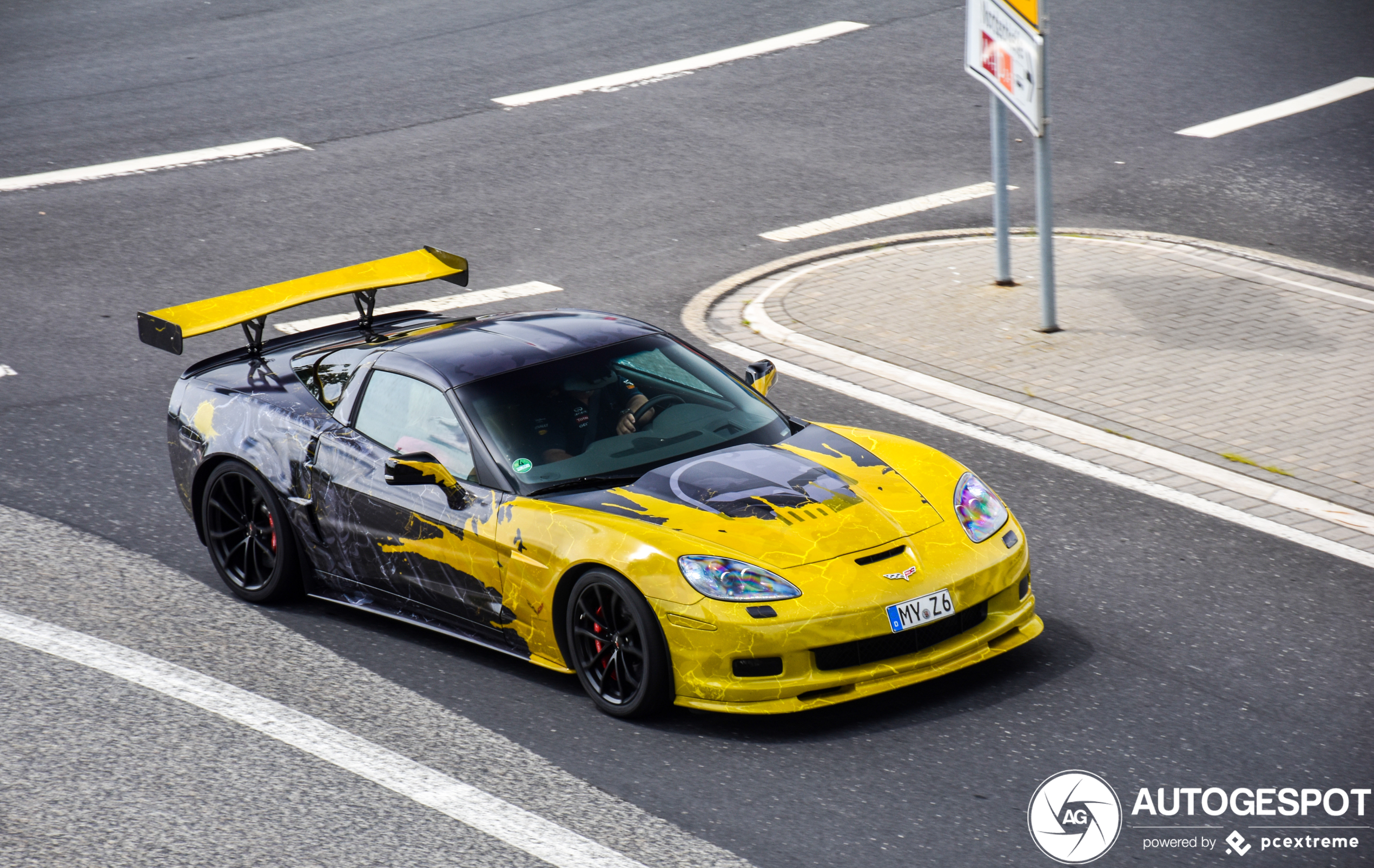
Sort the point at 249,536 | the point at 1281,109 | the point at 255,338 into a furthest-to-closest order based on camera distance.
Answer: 1. the point at 1281,109
2. the point at 255,338
3. the point at 249,536

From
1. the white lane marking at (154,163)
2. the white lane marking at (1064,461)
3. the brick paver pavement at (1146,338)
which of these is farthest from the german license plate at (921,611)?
the white lane marking at (154,163)

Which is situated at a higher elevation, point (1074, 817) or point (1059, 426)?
point (1074, 817)

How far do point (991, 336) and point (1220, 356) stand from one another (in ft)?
4.90

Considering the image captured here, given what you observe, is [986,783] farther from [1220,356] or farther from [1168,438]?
[1220,356]

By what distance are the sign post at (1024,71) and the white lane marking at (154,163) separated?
729 cm

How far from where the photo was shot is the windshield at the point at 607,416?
21.2ft

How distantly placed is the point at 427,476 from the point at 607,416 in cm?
82

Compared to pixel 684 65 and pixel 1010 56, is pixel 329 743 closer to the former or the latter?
pixel 1010 56

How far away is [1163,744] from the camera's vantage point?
18.4ft

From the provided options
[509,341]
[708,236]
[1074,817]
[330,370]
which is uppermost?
[509,341]

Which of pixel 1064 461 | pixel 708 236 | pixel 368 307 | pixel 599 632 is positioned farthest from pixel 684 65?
pixel 599 632

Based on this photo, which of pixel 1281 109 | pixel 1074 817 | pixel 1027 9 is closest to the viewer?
pixel 1074 817

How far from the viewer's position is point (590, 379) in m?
6.75

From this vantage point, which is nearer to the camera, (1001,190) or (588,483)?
(588,483)
